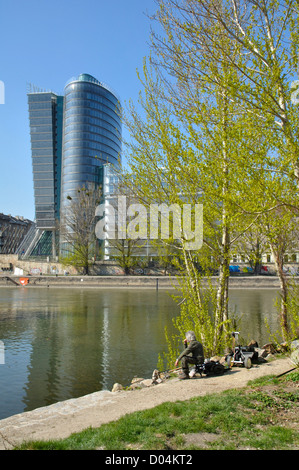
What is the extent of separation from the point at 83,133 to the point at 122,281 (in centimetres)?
6679

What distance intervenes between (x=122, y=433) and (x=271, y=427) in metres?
2.28

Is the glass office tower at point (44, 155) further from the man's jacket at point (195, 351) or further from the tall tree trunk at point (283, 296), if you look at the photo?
the man's jacket at point (195, 351)

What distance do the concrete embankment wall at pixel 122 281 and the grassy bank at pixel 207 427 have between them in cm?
4723

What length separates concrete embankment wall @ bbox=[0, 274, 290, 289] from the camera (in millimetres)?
57625

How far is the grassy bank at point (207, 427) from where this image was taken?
5.11m

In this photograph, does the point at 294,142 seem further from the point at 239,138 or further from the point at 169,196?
the point at 169,196

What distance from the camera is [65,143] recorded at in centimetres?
11575

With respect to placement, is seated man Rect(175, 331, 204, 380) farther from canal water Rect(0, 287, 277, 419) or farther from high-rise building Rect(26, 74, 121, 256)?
high-rise building Rect(26, 74, 121, 256)

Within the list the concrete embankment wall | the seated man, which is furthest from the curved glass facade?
the seated man

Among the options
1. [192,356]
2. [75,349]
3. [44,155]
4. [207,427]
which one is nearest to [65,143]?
[44,155]

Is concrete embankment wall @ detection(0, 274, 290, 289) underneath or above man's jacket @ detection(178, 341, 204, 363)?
underneath

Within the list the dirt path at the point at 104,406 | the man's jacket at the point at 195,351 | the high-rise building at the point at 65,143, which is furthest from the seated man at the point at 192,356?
the high-rise building at the point at 65,143

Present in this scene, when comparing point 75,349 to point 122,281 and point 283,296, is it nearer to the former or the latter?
point 283,296

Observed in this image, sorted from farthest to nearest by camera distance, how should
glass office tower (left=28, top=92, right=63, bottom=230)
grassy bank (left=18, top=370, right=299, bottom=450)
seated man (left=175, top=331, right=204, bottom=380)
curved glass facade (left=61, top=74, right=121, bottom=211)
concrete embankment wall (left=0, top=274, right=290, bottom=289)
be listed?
glass office tower (left=28, top=92, right=63, bottom=230) < curved glass facade (left=61, top=74, right=121, bottom=211) < concrete embankment wall (left=0, top=274, right=290, bottom=289) < seated man (left=175, top=331, right=204, bottom=380) < grassy bank (left=18, top=370, right=299, bottom=450)
